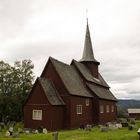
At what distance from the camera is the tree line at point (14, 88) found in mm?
66938

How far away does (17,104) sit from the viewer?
6662 centimetres

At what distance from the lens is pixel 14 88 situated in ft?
227

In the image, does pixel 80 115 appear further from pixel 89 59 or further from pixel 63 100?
pixel 89 59

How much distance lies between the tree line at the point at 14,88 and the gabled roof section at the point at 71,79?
54.0 feet

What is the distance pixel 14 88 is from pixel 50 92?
24968 mm

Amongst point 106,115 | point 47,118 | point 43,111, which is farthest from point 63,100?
point 106,115

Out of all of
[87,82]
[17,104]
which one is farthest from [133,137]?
[17,104]

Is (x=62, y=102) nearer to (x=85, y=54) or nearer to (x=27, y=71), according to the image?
(x=85, y=54)

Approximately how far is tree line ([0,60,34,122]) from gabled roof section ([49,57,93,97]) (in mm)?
16451

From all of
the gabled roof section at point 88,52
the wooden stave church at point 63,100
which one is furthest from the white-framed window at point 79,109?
the gabled roof section at point 88,52

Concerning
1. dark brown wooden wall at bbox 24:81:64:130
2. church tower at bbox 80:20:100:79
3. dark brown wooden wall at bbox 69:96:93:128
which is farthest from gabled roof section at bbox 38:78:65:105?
church tower at bbox 80:20:100:79

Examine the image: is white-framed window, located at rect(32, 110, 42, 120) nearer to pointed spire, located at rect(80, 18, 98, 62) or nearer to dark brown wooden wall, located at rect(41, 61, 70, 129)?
dark brown wooden wall, located at rect(41, 61, 70, 129)

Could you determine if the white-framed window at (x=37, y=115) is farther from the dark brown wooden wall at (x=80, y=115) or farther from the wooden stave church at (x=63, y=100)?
the dark brown wooden wall at (x=80, y=115)

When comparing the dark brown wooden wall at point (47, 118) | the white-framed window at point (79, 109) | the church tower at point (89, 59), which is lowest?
the dark brown wooden wall at point (47, 118)
